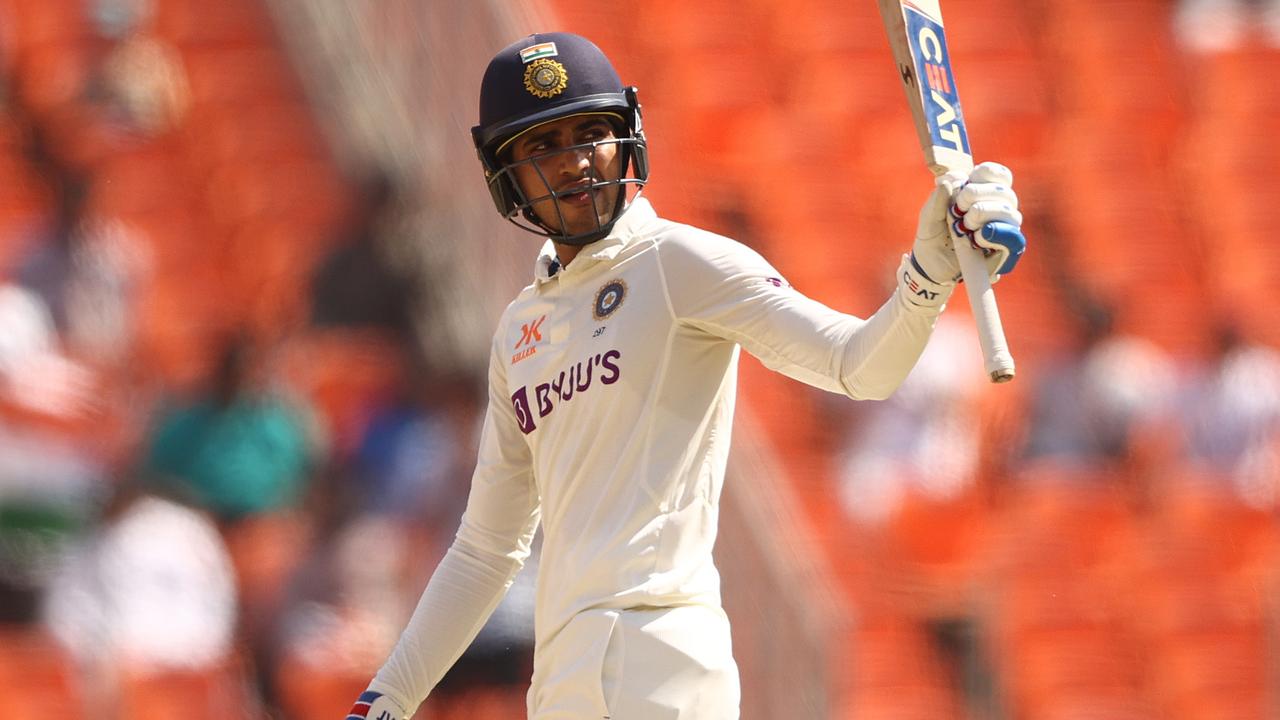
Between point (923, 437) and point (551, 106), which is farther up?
point (551, 106)

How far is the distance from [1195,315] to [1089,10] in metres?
1.55

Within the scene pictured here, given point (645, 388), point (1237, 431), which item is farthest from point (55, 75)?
point (645, 388)

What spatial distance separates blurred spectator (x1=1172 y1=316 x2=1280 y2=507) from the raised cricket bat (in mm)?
3816

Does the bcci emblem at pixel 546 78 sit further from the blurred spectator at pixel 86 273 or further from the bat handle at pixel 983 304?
the blurred spectator at pixel 86 273

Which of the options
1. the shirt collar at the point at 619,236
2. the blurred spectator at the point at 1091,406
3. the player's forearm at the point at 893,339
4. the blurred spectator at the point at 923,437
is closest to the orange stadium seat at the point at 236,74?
the blurred spectator at the point at 923,437

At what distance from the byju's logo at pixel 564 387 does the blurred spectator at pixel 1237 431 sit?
3802 mm

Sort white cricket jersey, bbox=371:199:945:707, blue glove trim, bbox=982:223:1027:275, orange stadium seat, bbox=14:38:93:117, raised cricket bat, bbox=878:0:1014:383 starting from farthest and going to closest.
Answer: orange stadium seat, bbox=14:38:93:117, white cricket jersey, bbox=371:199:945:707, raised cricket bat, bbox=878:0:1014:383, blue glove trim, bbox=982:223:1027:275

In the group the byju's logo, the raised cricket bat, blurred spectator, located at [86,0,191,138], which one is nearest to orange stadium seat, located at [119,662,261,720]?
blurred spectator, located at [86,0,191,138]

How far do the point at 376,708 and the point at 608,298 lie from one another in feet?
1.80

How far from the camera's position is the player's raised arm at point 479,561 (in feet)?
6.65

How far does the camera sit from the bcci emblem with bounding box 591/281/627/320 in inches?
73.2

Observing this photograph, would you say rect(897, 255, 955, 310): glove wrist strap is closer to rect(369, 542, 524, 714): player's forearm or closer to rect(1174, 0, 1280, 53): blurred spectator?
rect(369, 542, 524, 714): player's forearm

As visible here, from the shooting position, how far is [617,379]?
1.82m

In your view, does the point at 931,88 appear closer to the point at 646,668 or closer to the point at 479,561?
the point at 646,668
